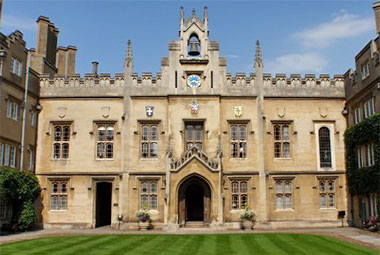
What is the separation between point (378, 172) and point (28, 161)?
76.5ft

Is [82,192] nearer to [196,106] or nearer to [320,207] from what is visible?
[196,106]

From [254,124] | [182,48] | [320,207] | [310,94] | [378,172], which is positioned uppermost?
[182,48]

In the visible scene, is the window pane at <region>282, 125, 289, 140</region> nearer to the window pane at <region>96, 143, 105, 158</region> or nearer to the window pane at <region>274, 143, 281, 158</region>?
the window pane at <region>274, 143, 281, 158</region>

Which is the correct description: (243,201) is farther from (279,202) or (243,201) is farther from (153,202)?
(153,202)

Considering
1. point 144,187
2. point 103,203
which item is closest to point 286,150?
point 144,187

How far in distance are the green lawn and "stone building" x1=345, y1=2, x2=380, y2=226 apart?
6.69 meters

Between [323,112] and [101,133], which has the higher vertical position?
[323,112]

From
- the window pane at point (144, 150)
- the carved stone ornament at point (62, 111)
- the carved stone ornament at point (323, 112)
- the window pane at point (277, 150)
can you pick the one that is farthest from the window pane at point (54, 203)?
the carved stone ornament at point (323, 112)

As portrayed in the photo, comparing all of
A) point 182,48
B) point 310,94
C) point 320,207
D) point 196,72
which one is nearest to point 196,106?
point 196,72

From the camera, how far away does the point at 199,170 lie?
29.1 m

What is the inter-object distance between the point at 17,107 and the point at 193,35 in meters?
13.8

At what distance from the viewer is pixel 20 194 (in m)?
27.9

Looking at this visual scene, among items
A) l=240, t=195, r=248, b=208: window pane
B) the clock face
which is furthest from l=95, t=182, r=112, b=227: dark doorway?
l=240, t=195, r=248, b=208: window pane

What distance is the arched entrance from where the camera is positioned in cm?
2972
